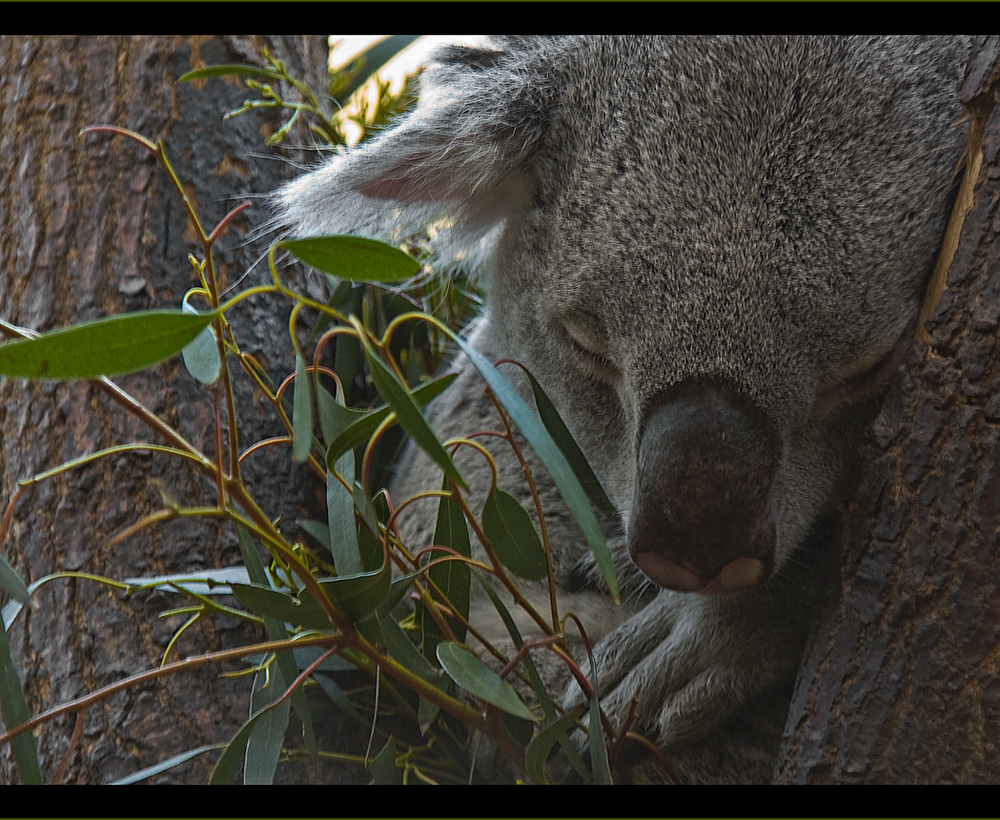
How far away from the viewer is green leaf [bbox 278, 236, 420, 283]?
42.0 inches

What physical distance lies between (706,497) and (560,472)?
0.39 m

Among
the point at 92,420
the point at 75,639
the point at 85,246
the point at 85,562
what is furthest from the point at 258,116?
the point at 75,639

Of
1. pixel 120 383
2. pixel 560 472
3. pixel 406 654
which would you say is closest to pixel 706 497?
pixel 560 472

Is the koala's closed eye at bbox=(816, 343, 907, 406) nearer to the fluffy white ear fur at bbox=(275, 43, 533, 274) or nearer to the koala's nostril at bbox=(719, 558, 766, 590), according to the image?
the koala's nostril at bbox=(719, 558, 766, 590)

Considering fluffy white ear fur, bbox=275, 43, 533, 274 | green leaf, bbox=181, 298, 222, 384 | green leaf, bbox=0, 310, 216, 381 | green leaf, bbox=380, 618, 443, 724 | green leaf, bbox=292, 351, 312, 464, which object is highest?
fluffy white ear fur, bbox=275, 43, 533, 274

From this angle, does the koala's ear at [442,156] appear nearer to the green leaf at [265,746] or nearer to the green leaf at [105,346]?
the green leaf at [105,346]

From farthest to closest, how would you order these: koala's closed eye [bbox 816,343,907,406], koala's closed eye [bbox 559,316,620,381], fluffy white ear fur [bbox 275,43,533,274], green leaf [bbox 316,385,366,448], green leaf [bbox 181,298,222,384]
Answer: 1. fluffy white ear fur [bbox 275,43,533,274]
2. koala's closed eye [bbox 559,316,620,381]
3. koala's closed eye [bbox 816,343,907,406]
4. green leaf [bbox 316,385,366,448]
5. green leaf [bbox 181,298,222,384]

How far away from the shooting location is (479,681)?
120cm

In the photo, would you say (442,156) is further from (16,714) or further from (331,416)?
(16,714)

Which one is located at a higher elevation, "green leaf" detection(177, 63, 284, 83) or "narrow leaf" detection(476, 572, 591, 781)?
"green leaf" detection(177, 63, 284, 83)

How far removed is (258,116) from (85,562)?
3.76 ft

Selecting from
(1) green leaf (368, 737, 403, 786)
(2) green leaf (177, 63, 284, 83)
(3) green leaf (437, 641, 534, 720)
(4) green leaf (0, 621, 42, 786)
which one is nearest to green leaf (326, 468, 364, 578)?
(3) green leaf (437, 641, 534, 720)

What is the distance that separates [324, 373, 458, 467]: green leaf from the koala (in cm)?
40

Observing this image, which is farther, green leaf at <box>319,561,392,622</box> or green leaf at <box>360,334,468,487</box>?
green leaf at <box>319,561,392,622</box>
